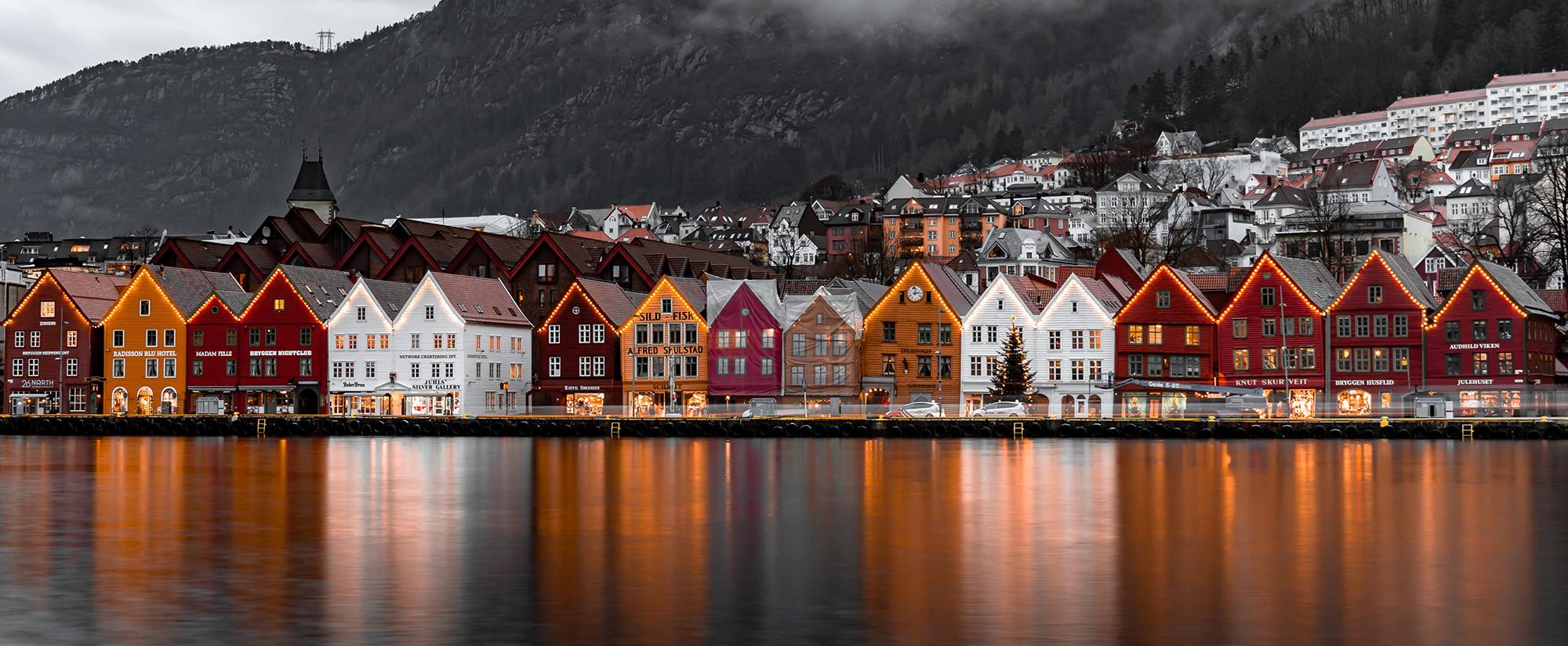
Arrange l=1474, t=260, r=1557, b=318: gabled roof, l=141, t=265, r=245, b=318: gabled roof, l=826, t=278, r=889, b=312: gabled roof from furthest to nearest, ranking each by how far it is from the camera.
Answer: l=141, t=265, r=245, b=318: gabled roof
l=826, t=278, r=889, b=312: gabled roof
l=1474, t=260, r=1557, b=318: gabled roof

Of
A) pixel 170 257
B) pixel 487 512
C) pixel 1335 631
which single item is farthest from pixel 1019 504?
pixel 170 257

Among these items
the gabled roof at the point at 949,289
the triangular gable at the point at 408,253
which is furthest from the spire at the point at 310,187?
the gabled roof at the point at 949,289

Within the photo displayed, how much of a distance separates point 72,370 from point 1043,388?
205 feet

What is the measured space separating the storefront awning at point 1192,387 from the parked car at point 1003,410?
24.5 ft

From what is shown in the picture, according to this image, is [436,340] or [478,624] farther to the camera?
[436,340]

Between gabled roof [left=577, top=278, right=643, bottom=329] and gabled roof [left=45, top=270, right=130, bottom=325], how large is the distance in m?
31.5

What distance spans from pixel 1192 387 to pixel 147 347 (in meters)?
65.8

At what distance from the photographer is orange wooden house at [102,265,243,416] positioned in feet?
363

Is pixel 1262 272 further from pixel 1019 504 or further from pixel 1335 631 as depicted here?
pixel 1335 631

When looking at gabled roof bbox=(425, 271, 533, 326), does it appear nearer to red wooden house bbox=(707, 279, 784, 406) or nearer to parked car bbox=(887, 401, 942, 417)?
red wooden house bbox=(707, 279, 784, 406)

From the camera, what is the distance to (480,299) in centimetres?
11019

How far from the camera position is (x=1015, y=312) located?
104 meters

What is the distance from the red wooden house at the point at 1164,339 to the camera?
3974 inches

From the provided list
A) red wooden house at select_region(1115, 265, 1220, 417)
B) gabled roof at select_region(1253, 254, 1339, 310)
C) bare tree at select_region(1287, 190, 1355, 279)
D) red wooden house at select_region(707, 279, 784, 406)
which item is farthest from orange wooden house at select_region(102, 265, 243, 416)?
bare tree at select_region(1287, 190, 1355, 279)
